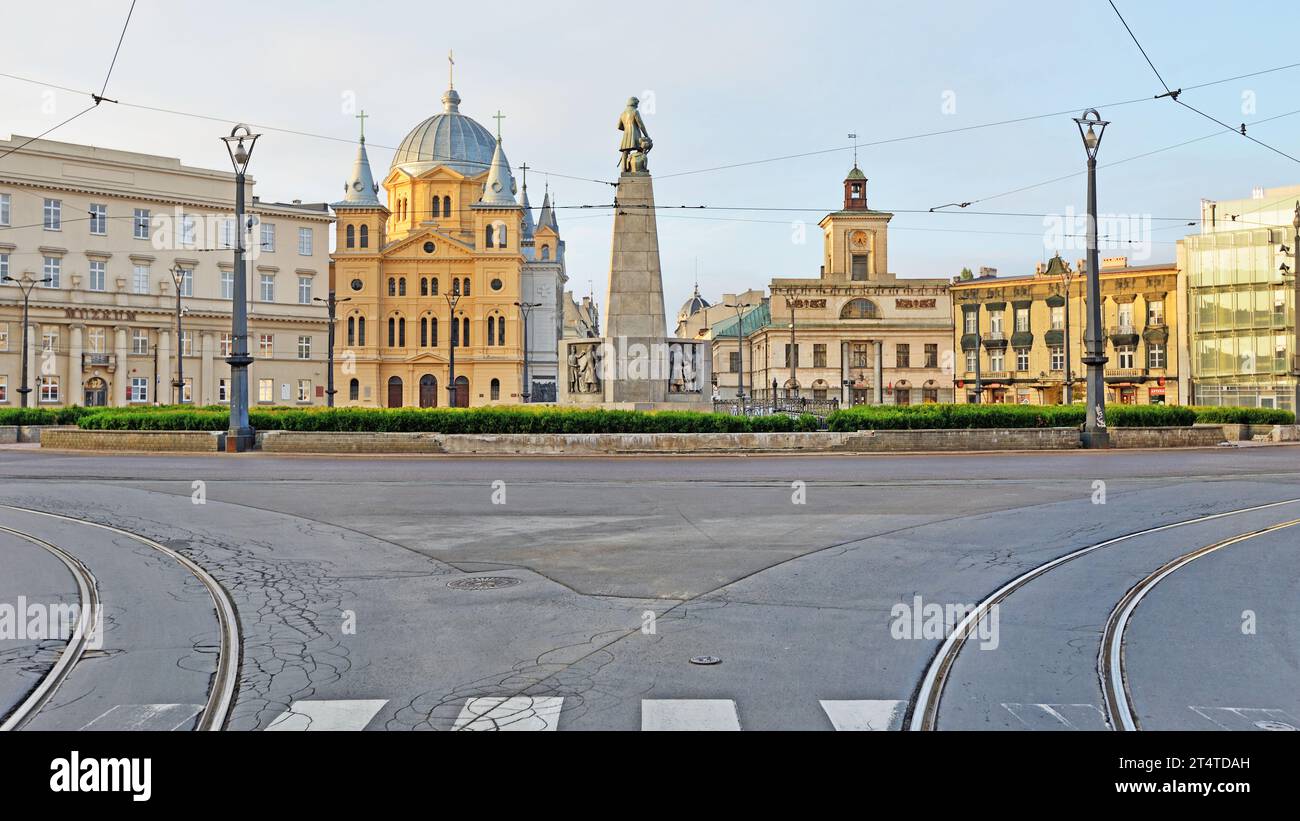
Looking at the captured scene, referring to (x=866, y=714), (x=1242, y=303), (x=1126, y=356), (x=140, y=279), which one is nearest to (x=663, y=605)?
(x=866, y=714)

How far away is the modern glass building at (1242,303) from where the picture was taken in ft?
196

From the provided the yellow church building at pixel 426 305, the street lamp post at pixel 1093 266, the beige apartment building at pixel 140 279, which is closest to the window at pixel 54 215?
the beige apartment building at pixel 140 279

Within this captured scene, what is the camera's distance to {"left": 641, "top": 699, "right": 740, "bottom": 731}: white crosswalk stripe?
465 centimetres

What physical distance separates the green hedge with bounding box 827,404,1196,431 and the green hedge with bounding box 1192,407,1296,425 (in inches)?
193

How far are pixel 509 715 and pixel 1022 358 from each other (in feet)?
244

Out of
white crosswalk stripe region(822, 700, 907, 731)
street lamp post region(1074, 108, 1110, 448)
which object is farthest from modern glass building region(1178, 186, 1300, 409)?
white crosswalk stripe region(822, 700, 907, 731)

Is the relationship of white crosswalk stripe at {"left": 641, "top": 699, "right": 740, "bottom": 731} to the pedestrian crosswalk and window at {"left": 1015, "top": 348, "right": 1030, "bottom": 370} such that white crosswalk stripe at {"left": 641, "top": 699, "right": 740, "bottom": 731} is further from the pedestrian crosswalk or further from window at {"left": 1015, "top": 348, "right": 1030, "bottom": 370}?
window at {"left": 1015, "top": 348, "right": 1030, "bottom": 370}

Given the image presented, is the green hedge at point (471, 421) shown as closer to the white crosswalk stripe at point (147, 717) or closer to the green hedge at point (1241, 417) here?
the green hedge at point (1241, 417)

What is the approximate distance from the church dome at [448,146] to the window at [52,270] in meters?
34.4

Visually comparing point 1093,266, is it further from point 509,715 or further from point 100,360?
point 100,360
